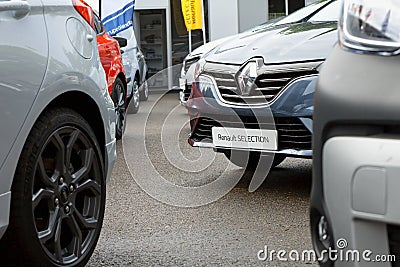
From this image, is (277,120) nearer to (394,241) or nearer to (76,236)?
(76,236)

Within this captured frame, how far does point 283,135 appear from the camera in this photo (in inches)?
191

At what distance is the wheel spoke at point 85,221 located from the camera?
3.37 meters

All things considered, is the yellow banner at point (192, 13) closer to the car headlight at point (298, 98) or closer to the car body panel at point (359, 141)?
the car headlight at point (298, 98)

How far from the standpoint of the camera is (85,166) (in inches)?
136

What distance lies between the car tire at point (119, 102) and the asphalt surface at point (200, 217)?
4.70 feet

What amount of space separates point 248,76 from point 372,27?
9.78 feet

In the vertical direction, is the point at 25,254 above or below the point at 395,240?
below

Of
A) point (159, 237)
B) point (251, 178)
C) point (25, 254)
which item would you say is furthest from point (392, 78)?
point (251, 178)

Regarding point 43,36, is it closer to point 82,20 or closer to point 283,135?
point 82,20

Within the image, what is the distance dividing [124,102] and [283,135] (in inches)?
202

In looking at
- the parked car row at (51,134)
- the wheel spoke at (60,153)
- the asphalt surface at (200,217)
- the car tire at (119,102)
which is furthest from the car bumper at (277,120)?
the car tire at (119,102)

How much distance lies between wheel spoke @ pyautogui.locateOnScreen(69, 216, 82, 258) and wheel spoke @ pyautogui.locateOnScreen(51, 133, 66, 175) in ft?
0.81

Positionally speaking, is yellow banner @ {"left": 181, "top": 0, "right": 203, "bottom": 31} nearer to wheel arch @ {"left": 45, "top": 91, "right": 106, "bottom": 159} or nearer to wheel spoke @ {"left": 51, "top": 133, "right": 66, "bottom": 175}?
wheel arch @ {"left": 45, "top": 91, "right": 106, "bottom": 159}

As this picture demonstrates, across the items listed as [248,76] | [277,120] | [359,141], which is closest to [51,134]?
[359,141]
